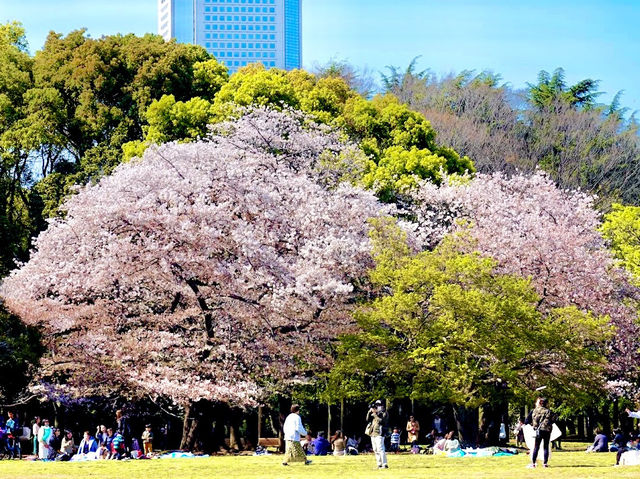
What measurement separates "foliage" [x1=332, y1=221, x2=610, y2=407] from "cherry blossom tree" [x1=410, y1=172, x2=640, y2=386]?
249cm

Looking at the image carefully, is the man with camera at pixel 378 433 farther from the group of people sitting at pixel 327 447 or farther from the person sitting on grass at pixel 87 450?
the person sitting on grass at pixel 87 450

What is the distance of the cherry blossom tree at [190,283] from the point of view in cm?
3148

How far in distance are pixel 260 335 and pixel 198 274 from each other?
2.47m

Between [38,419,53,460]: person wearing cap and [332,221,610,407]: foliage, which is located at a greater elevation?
[332,221,610,407]: foliage

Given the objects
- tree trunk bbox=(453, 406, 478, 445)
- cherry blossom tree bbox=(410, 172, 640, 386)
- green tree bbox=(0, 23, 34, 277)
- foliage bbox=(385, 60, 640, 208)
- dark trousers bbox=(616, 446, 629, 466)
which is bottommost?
dark trousers bbox=(616, 446, 629, 466)

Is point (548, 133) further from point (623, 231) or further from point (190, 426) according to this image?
point (190, 426)

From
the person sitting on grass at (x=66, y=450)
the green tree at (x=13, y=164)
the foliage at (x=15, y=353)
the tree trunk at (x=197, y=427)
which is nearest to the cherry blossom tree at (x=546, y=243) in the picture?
the tree trunk at (x=197, y=427)

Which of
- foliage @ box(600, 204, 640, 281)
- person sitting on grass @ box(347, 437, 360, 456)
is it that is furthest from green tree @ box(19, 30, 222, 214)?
foliage @ box(600, 204, 640, 281)

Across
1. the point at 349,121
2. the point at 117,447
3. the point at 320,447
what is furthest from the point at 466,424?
the point at 349,121

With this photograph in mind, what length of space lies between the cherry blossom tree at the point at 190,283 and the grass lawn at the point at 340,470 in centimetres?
616

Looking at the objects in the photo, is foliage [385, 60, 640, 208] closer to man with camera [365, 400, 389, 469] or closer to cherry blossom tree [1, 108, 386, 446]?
cherry blossom tree [1, 108, 386, 446]

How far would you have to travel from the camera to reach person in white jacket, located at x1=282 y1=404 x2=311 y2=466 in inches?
899

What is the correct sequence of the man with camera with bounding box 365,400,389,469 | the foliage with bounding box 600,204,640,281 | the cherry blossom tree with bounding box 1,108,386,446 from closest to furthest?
1. the man with camera with bounding box 365,400,389,469
2. the cherry blossom tree with bounding box 1,108,386,446
3. the foliage with bounding box 600,204,640,281

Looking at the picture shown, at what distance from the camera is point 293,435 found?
23250 mm
